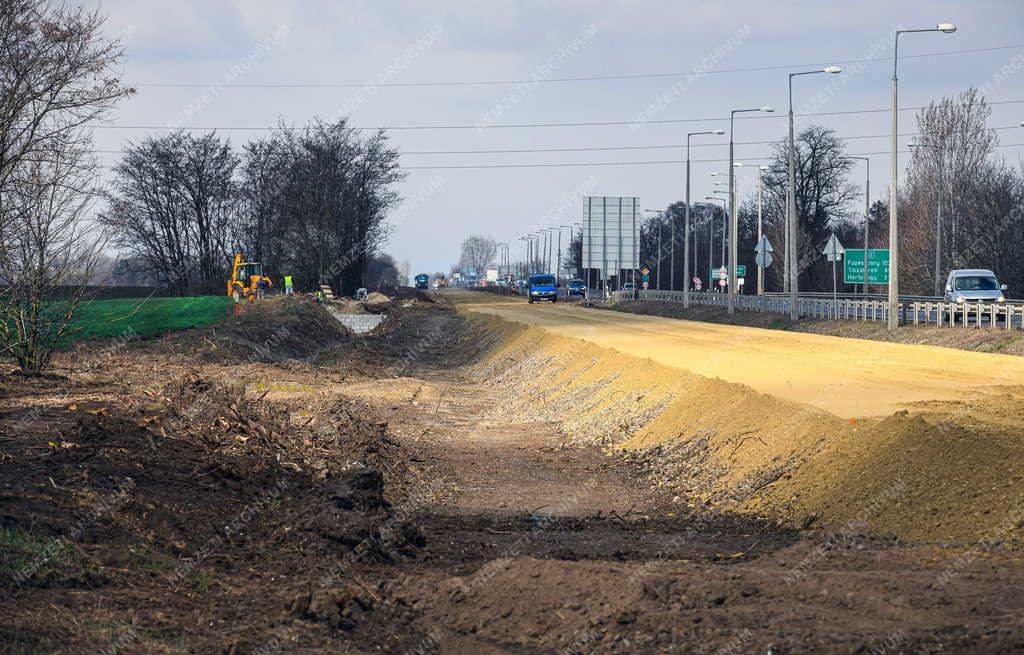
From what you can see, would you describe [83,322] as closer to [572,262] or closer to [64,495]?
[64,495]

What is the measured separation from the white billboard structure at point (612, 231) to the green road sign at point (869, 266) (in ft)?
75.2

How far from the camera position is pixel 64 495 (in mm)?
10375

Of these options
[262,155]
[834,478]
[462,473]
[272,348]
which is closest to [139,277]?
[262,155]

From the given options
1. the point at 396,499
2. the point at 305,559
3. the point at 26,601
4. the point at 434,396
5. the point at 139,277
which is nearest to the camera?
the point at 26,601

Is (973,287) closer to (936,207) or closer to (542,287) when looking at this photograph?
(936,207)

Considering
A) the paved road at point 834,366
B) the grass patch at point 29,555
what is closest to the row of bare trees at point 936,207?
the paved road at point 834,366

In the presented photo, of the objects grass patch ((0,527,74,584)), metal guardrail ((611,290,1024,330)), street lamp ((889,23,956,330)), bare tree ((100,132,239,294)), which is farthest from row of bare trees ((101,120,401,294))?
grass patch ((0,527,74,584))

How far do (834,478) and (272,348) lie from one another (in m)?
28.5

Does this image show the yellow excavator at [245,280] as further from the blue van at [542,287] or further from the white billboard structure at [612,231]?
the blue van at [542,287]

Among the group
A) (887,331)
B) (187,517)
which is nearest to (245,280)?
(887,331)

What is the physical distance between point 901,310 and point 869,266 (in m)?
17.6

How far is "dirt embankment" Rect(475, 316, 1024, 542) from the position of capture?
1057 centimetres

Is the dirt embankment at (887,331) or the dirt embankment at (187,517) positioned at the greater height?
the dirt embankment at (887,331)

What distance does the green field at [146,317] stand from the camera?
32509 mm
